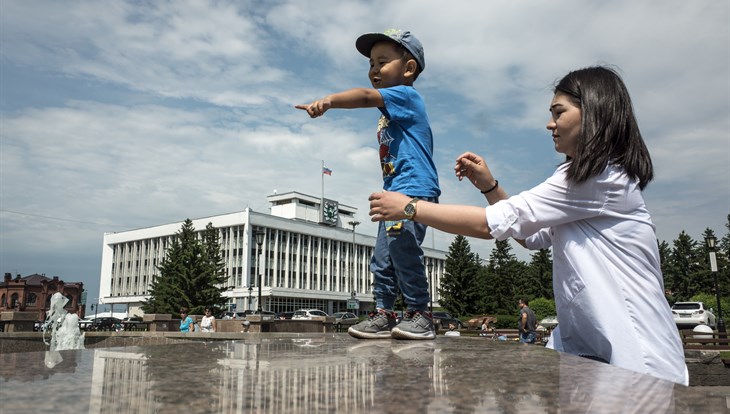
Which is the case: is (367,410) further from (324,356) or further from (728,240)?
(728,240)

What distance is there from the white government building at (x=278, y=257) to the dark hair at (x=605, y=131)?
217 ft

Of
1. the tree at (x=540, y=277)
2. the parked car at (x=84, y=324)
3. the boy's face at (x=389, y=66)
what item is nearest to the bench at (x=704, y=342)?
the boy's face at (x=389, y=66)

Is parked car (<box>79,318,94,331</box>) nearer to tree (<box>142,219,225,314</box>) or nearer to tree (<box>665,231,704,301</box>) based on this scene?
tree (<box>142,219,225,314</box>)

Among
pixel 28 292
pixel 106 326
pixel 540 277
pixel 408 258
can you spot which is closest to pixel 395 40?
pixel 408 258

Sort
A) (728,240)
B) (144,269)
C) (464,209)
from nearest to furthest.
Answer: (464,209), (728,240), (144,269)

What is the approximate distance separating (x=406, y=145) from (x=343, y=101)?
26.2 inches

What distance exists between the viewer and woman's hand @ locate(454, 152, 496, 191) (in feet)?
9.91

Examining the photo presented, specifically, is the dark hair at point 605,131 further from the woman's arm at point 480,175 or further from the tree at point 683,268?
the tree at point 683,268

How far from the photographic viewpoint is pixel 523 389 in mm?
1351

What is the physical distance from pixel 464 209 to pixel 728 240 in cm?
7687

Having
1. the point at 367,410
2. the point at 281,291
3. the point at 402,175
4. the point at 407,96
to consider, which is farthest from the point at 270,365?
the point at 281,291

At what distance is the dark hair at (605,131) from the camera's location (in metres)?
2.03

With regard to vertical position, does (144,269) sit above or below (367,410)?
above

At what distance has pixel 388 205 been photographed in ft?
7.94
